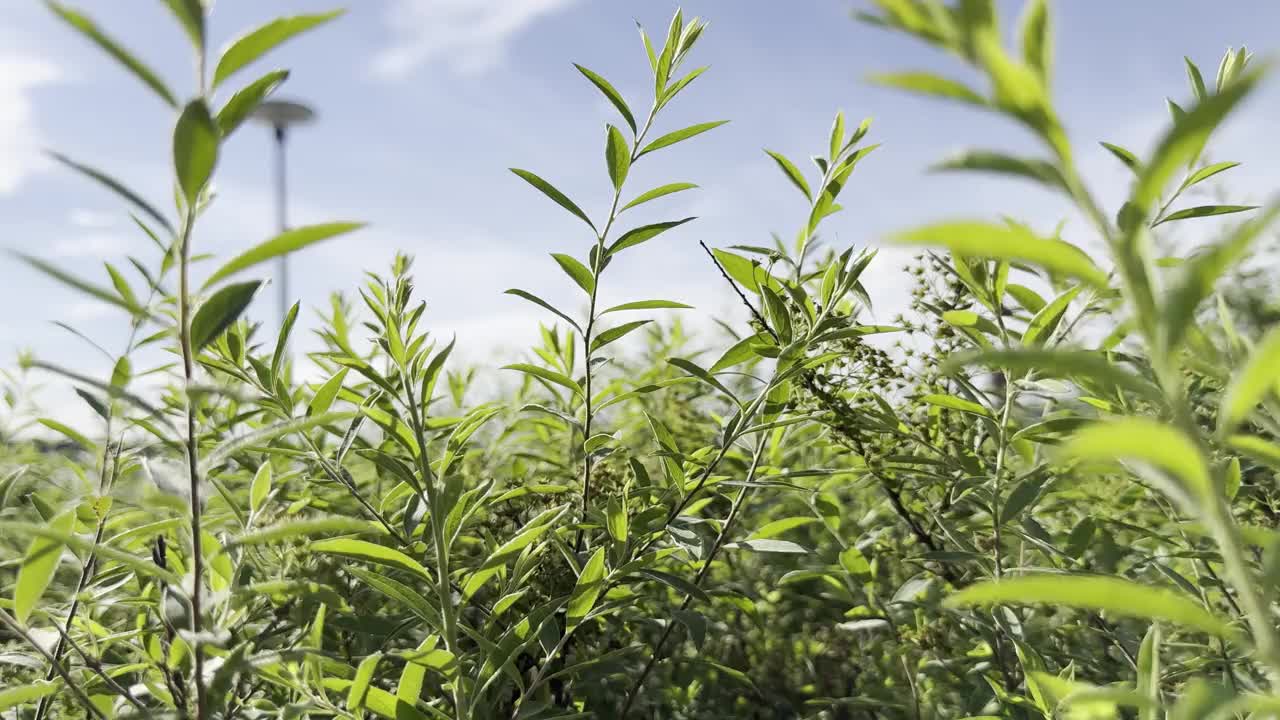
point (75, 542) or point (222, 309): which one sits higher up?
point (222, 309)

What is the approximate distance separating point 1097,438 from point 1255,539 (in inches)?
14.8

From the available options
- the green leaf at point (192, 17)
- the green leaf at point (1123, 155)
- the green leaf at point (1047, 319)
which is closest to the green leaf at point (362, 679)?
the green leaf at point (192, 17)

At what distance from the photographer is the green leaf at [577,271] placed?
1542 millimetres

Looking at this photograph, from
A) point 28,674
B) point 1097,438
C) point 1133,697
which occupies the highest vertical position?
point 1097,438

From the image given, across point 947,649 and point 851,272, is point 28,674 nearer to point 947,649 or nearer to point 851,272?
point 851,272

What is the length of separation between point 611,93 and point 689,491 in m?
0.72

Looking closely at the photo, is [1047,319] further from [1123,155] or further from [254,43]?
[254,43]

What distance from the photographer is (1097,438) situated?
1.54 ft

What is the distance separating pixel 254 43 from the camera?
0.86 m

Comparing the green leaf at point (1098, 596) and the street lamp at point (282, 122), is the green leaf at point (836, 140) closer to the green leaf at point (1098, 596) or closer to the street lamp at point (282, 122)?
the green leaf at point (1098, 596)

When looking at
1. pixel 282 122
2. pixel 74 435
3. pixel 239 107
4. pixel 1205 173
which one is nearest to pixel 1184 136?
pixel 239 107

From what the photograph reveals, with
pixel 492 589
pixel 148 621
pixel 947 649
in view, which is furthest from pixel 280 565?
pixel 947 649

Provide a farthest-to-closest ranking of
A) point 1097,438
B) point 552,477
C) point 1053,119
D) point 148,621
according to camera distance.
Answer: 1. point 552,477
2. point 148,621
3. point 1053,119
4. point 1097,438

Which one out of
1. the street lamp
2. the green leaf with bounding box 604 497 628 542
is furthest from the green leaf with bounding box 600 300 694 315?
the street lamp
